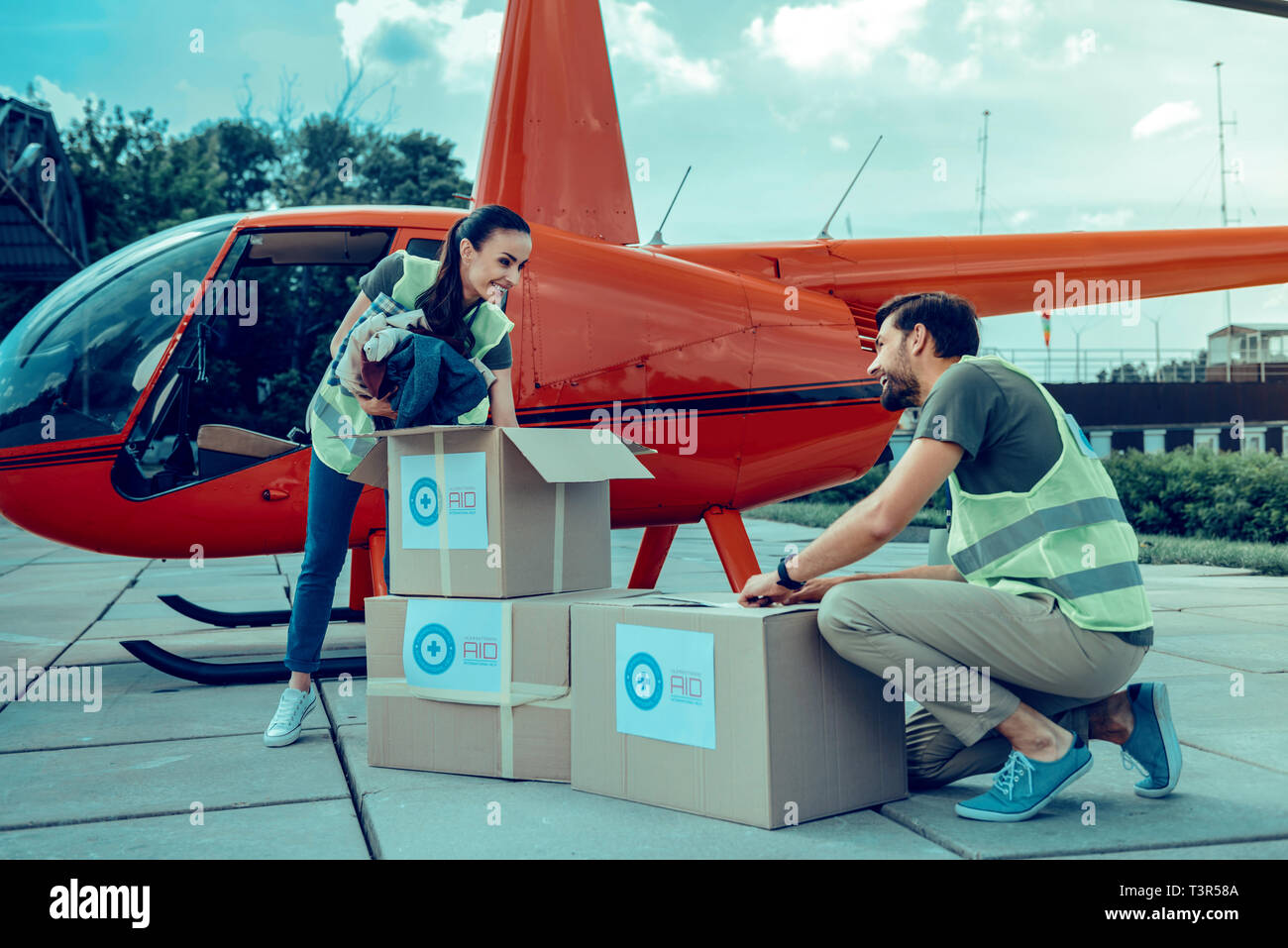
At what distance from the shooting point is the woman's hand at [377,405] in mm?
3049

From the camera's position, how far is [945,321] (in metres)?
2.53

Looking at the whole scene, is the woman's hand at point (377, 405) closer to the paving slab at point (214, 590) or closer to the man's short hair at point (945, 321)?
the man's short hair at point (945, 321)

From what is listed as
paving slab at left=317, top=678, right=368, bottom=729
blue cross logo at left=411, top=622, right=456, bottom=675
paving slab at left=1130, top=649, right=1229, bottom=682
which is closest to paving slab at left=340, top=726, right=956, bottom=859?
blue cross logo at left=411, top=622, right=456, bottom=675

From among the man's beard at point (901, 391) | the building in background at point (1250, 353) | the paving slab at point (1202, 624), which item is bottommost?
the paving slab at point (1202, 624)

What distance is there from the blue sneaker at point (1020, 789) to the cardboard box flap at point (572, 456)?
48.1 inches

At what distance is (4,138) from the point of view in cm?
1398

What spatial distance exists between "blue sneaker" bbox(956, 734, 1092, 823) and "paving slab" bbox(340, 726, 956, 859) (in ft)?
0.63

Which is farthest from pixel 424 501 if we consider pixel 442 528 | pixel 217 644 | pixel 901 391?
pixel 217 644

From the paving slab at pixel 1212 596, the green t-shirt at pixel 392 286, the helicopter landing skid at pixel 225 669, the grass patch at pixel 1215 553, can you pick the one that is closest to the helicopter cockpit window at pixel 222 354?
the helicopter landing skid at pixel 225 669

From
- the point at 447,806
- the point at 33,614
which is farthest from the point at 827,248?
the point at 33,614

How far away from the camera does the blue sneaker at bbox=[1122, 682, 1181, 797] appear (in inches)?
97.7

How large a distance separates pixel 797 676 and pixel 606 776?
1.87ft
